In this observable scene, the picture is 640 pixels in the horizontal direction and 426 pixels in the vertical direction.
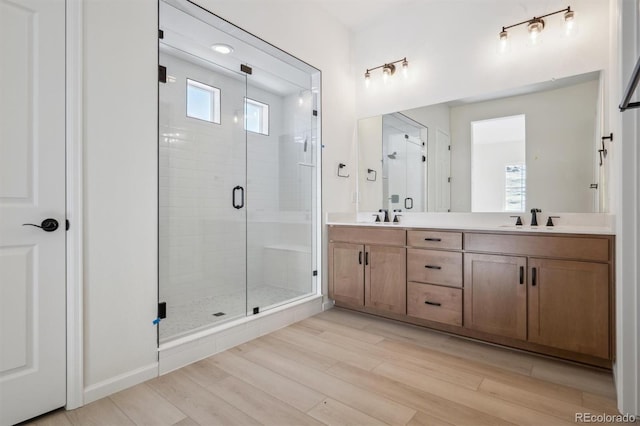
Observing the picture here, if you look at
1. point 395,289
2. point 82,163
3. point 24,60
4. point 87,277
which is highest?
point 24,60

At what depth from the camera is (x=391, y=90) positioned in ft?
11.1

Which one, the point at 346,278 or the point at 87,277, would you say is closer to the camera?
the point at 87,277

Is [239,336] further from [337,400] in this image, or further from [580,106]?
[580,106]

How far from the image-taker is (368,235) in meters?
2.99

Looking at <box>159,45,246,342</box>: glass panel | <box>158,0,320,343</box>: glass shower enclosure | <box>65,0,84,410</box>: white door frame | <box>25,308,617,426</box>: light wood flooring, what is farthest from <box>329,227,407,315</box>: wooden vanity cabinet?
<box>65,0,84,410</box>: white door frame

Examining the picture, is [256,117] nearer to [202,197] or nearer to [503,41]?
[202,197]

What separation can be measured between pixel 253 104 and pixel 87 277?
79.6 inches

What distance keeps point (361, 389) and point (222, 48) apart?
2.64 m

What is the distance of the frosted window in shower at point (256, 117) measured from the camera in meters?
3.04

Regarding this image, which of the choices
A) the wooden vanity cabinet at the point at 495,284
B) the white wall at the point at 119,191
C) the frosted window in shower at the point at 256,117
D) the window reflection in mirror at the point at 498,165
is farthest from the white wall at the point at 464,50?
the white wall at the point at 119,191

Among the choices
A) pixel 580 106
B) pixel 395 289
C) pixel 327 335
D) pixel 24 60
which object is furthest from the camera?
pixel 395 289

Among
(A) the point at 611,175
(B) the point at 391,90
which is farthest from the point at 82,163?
(A) the point at 611,175

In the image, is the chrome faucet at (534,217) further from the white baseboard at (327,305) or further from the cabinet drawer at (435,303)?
the white baseboard at (327,305)

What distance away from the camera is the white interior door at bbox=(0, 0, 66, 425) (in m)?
1.45
